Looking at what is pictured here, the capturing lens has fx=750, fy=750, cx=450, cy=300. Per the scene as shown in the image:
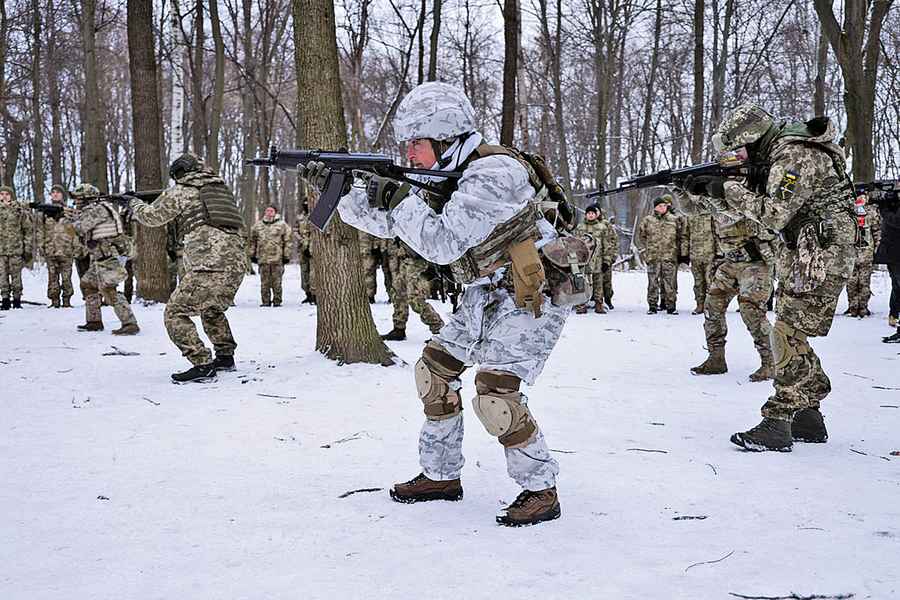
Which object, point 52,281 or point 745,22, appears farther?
point 745,22

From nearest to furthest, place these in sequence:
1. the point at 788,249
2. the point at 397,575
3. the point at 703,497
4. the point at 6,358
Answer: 1. the point at 397,575
2. the point at 703,497
3. the point at 788,249
4. the point at 6,358

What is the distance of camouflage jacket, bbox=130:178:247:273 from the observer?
646 cm

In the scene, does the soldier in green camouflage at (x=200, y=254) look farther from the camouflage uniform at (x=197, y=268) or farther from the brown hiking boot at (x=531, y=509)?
the brown hiking boot at (x=531, y=509)

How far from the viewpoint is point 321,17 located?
671 centimetres

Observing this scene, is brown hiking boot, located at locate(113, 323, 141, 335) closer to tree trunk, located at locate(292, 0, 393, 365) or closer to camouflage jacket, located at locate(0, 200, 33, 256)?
tree trunk, located at locate(292, 0, 393, 365)

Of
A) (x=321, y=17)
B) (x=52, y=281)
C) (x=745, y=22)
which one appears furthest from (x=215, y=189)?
(x=745, y=22)

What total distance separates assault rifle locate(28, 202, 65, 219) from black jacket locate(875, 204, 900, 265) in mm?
12878

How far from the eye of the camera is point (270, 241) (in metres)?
14.0

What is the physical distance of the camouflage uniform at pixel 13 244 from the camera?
12.2 metres

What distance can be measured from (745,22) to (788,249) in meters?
23.0

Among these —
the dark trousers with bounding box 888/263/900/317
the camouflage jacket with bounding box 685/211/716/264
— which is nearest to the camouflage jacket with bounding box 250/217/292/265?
the camouflage jacket with bounding box 685/211/716/264

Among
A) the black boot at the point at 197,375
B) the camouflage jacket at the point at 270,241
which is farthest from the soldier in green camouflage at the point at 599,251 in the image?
the black boot at the point at 197,375

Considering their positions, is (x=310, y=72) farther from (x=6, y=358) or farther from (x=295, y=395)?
(x=6, y=358)

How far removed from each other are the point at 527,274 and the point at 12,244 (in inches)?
463
